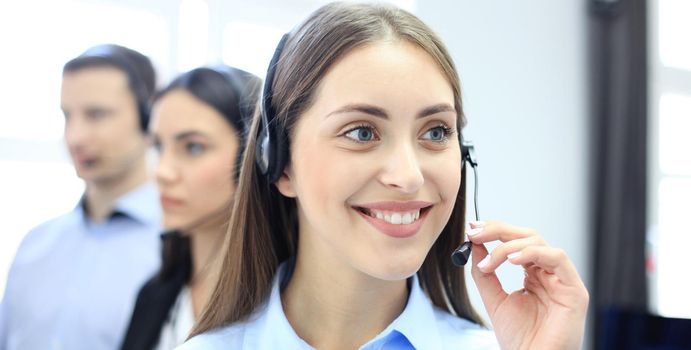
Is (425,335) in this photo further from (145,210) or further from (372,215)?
(145,210)

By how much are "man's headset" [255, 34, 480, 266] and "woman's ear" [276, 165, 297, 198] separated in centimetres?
2

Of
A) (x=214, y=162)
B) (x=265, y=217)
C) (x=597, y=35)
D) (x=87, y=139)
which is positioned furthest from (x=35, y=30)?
(x=597, y=35)

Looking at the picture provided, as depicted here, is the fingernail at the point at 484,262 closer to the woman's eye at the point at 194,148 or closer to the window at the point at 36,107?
the woman's eye at the point at 194,148

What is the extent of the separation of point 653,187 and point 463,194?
2509 mm

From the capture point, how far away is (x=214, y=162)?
5.52ft

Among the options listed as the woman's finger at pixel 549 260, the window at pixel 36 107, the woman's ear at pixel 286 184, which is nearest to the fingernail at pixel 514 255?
the woman's finger at pixel 549 260

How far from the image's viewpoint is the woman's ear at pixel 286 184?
113 centimetres

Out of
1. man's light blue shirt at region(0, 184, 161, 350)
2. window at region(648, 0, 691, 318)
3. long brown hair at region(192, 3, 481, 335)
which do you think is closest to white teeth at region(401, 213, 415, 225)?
long brown hair at region(192, 3, 481, 335)

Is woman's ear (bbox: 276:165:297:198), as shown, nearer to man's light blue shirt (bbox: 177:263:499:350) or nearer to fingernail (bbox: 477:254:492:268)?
man's light blue shirt (bbox: 177:263:499:350)

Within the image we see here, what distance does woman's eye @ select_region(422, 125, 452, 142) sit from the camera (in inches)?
39.9

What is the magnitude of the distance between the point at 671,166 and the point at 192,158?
2647mm

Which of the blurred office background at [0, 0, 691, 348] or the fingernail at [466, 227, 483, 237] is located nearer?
the fingernail at [466, 227, 483, 237]

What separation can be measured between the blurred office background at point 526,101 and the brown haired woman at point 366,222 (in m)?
1.30

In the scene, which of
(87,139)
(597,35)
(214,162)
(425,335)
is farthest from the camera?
(597,35)
